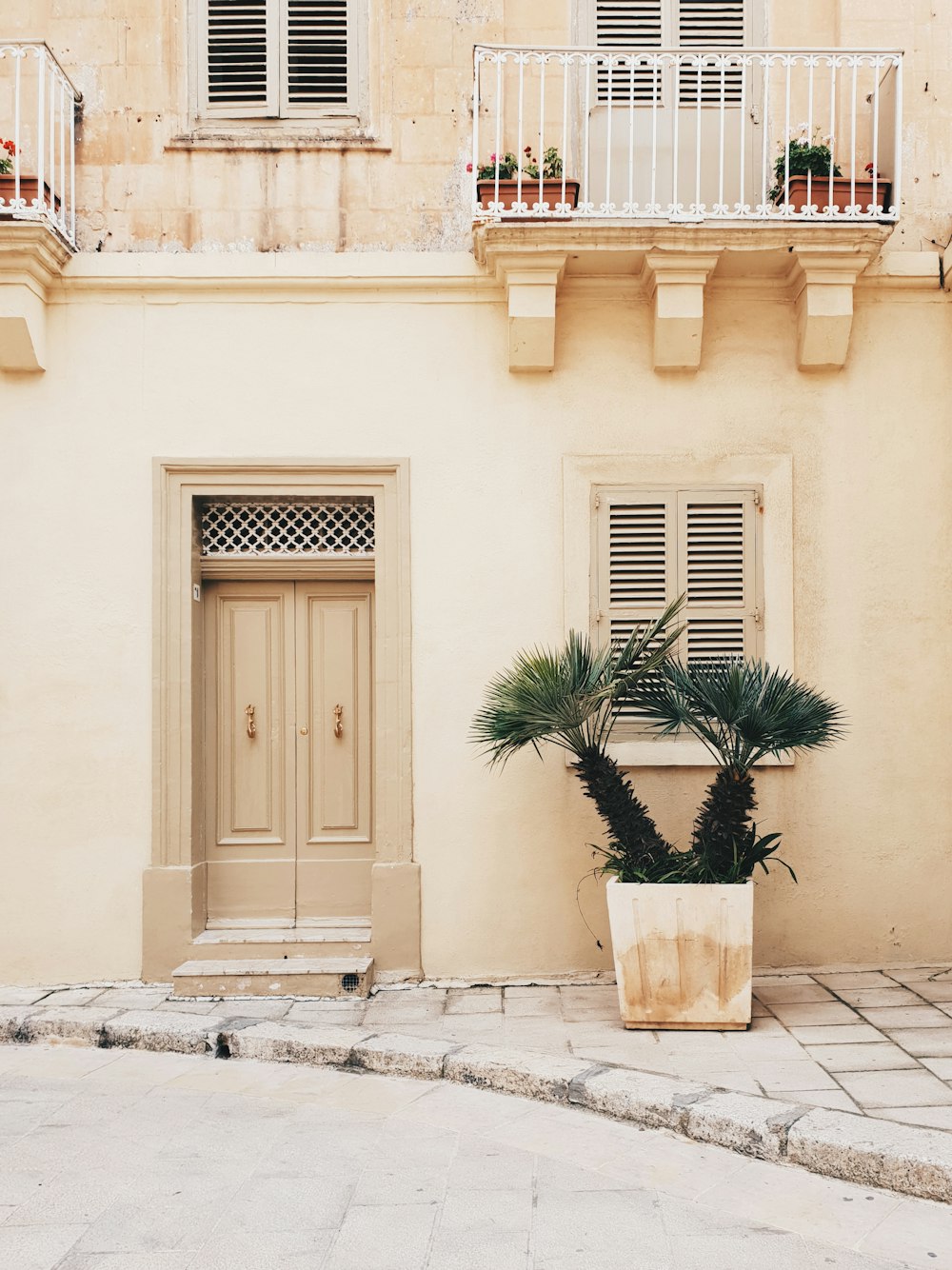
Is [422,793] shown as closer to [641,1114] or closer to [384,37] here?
[641,1114]

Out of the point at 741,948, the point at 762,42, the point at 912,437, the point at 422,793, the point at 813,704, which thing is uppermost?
the point at 762,42

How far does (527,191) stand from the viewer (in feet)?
23.4

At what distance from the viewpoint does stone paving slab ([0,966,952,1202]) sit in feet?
15.4

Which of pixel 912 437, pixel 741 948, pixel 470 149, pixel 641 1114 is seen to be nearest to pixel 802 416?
pixel 912 437

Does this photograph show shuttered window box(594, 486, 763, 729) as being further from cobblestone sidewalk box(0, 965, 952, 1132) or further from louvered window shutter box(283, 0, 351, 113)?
louvered window shutter box(283, 0, 351, 113)

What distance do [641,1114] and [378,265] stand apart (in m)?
5.01

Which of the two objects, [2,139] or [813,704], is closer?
[813,704]

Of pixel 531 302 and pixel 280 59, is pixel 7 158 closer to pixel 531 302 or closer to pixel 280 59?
pixel 280 59

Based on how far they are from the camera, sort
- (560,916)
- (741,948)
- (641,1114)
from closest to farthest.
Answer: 1. (641,1114)
2. (741,948)
3. (560,916)

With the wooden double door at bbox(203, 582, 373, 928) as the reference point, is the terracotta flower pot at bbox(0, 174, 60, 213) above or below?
above

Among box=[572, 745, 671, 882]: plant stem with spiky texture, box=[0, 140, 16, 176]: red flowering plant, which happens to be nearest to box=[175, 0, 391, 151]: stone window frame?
box=[0, 140, 16, 176]: red flowering plant

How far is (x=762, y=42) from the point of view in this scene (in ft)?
24.9

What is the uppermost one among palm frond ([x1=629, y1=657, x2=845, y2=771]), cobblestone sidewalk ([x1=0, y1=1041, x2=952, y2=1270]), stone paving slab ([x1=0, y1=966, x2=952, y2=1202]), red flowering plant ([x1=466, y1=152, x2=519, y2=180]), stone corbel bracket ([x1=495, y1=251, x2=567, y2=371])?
red flowering plant ([x1=466, y1=152, x2=519, y2=180])

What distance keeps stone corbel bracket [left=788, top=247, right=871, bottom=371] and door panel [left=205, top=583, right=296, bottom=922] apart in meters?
3.59
